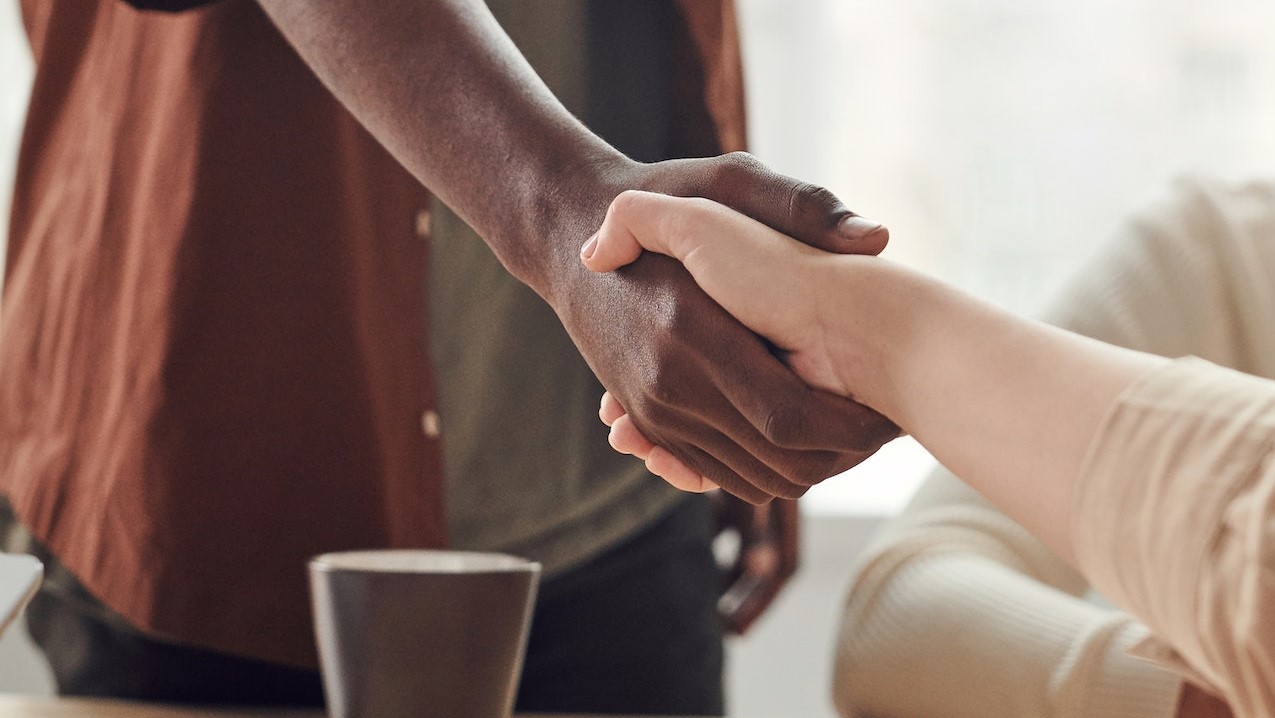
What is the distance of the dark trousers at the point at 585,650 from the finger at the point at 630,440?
25cm

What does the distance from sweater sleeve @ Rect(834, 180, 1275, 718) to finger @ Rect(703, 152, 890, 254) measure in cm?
38

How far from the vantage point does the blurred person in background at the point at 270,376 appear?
2.55 ft

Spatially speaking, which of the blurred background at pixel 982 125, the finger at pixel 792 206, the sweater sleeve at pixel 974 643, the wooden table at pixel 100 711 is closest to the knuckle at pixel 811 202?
the finger at pixel 792 206

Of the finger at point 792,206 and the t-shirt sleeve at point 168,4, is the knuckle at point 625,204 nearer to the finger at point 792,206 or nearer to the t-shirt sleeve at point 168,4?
the finger at point 792,206

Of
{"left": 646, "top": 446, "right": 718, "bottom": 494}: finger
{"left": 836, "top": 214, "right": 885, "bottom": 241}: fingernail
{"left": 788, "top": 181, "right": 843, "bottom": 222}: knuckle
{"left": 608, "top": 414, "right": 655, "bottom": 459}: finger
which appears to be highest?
{"left": 788, "top": 181, "right": 843, "bottom": 222}: knuckle

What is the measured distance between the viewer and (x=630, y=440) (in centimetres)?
64

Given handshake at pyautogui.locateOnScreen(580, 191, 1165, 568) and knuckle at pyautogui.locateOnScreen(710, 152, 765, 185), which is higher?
knuckle at pyautogui.locateOnScreen(710, 152, 765, 185)

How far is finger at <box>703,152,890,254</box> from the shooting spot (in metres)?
0.57

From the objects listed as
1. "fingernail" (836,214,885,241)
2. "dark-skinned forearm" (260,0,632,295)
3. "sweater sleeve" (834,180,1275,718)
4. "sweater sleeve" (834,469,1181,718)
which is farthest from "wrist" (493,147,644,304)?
"sweater sleeve" (834,469,1181,718)

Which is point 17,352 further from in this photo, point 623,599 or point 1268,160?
point 1268,160

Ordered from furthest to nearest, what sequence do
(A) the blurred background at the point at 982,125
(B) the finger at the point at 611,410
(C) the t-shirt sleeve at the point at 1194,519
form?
(A) the blurred background at the point at 982,125
(B) the finger at the point at 611,410
(C) the t-shirt sleeve at the point at 1194,519

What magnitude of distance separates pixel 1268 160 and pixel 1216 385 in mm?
1724

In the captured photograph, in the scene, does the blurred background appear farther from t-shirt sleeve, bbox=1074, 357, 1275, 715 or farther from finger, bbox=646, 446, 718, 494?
t-shirt sleeve, bbox=1074, 357, 1275, 715

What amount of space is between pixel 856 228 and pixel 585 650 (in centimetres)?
42
